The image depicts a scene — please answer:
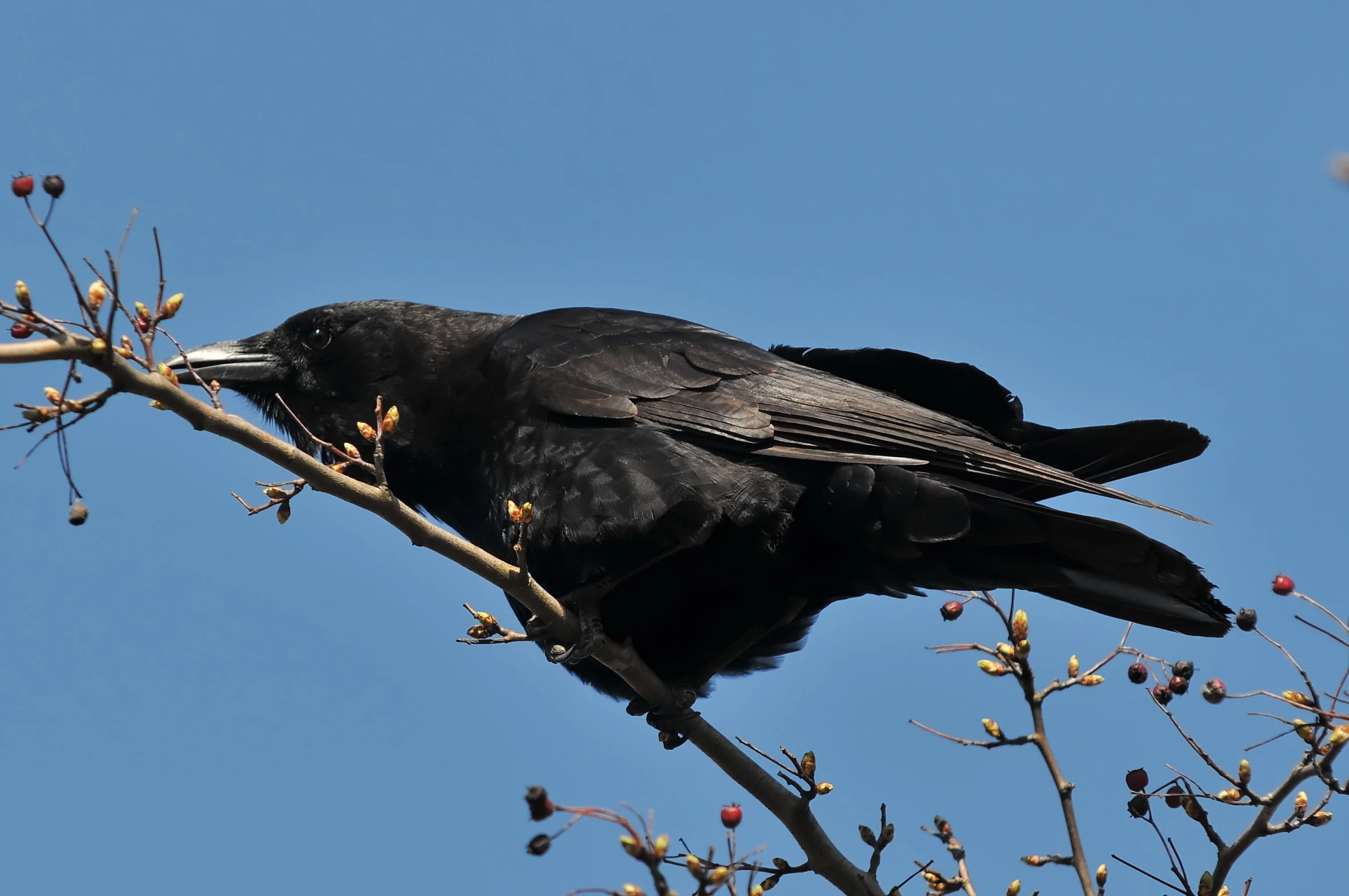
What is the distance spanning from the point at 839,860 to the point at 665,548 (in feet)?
4.38

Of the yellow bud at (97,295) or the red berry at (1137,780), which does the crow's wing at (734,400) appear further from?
the yellow bud at (97,295)

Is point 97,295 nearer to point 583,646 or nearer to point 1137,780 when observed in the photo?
point 583,646

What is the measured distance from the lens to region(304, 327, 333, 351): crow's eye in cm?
652

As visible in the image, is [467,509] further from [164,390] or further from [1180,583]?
[1180,583]

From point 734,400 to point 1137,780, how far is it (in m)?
2.17

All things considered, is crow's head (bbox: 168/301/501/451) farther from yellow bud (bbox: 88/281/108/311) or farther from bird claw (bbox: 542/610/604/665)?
yellow bud (bbox: 88/281/108/311)

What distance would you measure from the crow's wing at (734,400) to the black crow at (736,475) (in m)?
0.01

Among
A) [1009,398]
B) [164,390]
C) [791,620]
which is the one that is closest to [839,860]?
[791,620]

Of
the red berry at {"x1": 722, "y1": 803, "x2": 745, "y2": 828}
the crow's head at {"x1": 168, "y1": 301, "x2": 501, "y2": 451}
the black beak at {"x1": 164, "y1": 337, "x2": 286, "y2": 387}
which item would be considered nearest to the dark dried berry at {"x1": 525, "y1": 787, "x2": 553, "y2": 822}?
the red berry at {"x1": 722, "y1": 803, "x2": 745, "y2": 828}

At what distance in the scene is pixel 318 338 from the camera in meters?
6.54

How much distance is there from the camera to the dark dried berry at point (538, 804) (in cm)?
329

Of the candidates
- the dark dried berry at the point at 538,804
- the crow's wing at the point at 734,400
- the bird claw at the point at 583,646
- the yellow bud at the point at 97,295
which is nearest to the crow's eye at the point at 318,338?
the crow's wing at the point at 734,400

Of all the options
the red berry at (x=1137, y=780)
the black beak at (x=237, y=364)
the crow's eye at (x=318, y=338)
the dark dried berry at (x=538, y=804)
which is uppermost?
the crow's eye at (x=318, y=338)

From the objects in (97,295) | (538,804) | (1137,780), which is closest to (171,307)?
(97,295)
